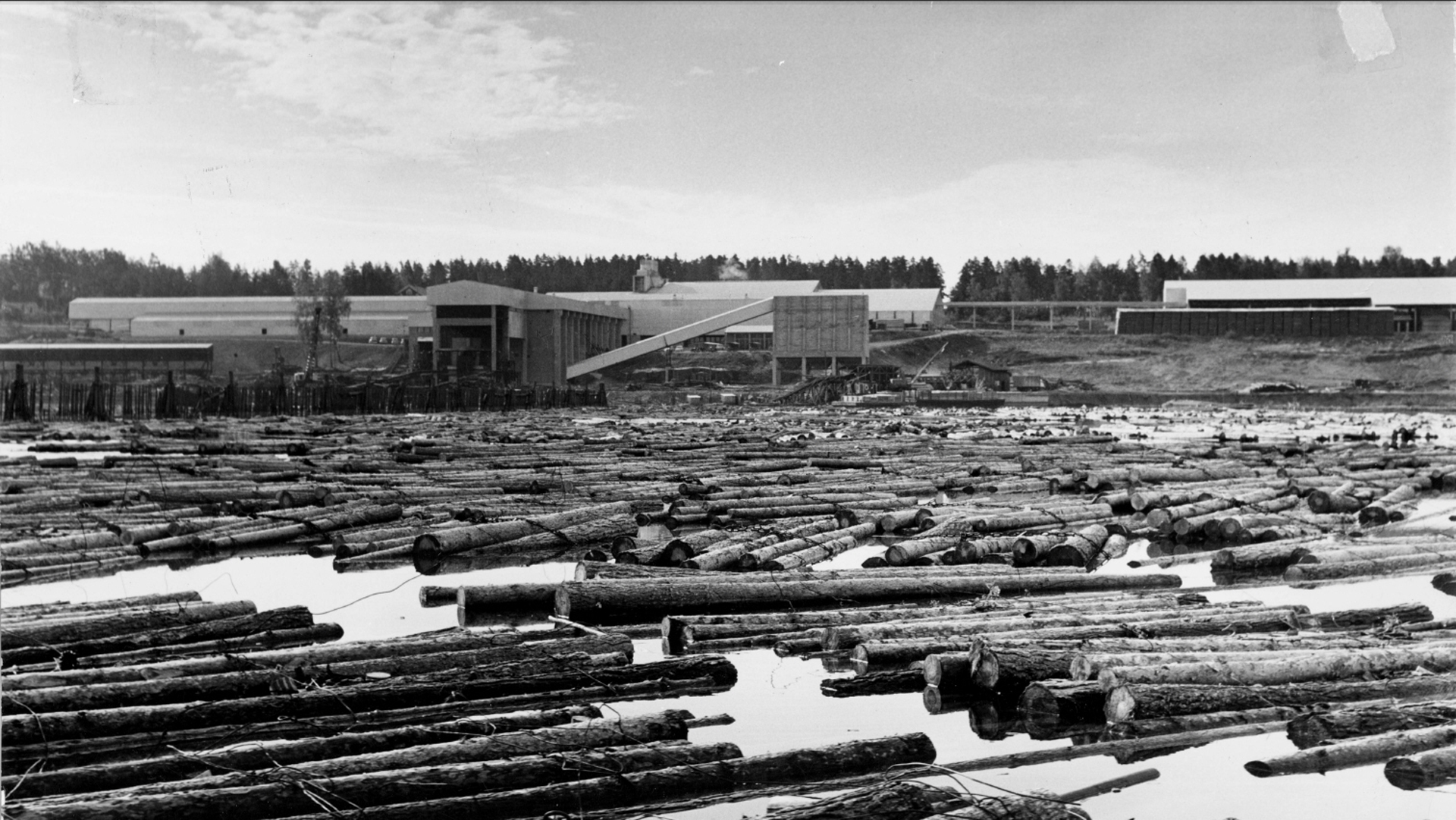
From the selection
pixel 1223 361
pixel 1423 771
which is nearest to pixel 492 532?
pixel 1423 771

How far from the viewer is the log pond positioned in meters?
7.14

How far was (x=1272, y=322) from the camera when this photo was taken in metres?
100

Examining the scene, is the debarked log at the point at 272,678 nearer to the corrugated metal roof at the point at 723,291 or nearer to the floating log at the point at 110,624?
the floating log at the point at 110,624

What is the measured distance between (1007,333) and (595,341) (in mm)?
42665

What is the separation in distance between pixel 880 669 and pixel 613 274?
16361cm

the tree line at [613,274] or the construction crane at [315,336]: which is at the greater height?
the tree line at [613,274]

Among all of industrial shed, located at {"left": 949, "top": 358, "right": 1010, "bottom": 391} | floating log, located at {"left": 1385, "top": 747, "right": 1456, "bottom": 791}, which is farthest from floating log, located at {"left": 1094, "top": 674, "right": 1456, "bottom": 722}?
industrial shed, located at {"left": 949, "top": 358, "right": 1010, "bottom": 391}

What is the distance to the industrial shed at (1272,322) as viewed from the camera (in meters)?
97.9

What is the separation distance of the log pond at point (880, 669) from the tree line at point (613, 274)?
315ft

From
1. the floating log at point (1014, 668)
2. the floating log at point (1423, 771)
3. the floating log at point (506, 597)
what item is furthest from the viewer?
the floating log at point (506, 597)

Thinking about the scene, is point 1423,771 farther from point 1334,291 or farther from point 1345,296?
point 1334,291

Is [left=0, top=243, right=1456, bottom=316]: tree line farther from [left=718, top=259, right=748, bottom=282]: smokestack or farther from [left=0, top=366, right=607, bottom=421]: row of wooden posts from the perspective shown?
[left=0, top=366, right=607, bottom=421]: row of wooden posts

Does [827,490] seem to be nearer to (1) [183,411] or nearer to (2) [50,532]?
(2) [50,532]

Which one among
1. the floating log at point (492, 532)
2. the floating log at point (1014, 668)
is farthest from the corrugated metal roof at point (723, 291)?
the floating log at point (1014, 668)
